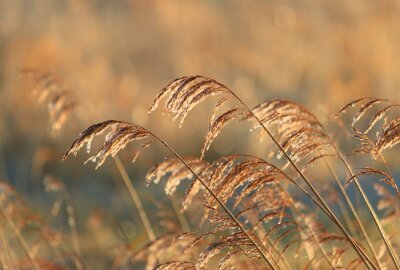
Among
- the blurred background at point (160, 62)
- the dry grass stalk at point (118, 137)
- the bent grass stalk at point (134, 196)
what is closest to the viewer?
the dry grass stalk at point (118, 137)

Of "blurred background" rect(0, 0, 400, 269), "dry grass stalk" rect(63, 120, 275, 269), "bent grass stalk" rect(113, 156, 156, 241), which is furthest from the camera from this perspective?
"blurred background" rect(0, 0, 400, 269)

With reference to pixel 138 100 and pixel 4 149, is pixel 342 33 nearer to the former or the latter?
pixel 138 100

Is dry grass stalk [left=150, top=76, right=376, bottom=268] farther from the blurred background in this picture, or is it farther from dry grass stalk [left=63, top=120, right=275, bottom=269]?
the blurred background

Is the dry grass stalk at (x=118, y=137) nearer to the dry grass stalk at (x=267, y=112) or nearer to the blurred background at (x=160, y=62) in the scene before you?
the dry grass stalk at (x=267, y=112)

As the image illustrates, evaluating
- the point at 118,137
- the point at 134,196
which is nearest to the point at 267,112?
the point at 118,137

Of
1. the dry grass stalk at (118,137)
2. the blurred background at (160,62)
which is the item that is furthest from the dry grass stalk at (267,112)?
the blurred background at (160,62)

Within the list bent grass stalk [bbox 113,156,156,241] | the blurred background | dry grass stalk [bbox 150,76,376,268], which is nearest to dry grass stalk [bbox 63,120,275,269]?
dry grass stalk [bbox 150,76,376,268]

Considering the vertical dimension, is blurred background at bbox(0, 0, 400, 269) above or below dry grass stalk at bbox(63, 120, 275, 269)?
below

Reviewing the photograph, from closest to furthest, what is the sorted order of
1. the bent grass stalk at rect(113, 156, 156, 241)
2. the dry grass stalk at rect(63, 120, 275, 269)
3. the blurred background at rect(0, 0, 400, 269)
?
the dry grass stalk at rect(63, 120, 275, 269), the bent grass stalk at rect(113, 156, 156, 241), the blurred background at rect(0, 0, 400, 269)
